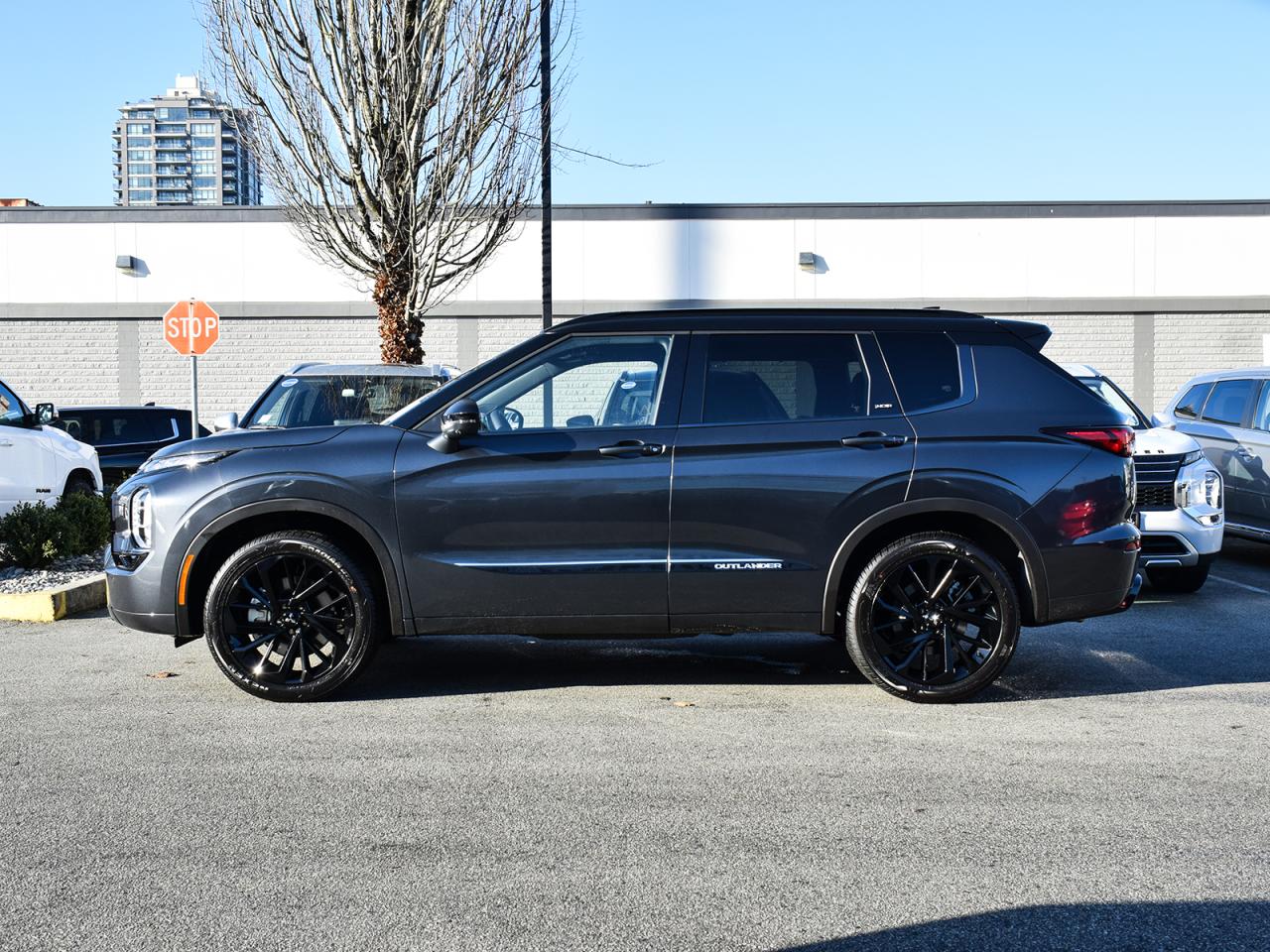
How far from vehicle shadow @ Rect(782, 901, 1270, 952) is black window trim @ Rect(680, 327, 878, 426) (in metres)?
2.95

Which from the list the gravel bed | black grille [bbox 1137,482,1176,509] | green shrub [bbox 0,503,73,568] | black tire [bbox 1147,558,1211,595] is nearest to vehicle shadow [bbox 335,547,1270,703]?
black grille [bbox 1137,482,1176,509]

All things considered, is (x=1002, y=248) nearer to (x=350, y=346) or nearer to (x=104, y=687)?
(x=350, y=346)

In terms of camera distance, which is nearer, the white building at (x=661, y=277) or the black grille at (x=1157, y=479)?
the black grille at (x=1157, y=479)

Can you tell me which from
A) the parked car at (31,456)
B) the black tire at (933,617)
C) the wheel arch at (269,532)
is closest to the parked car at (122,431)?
the parked car at (31,456)

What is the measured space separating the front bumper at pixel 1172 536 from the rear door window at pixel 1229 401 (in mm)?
2741

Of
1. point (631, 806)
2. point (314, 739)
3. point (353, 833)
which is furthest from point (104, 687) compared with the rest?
point (631, 806)

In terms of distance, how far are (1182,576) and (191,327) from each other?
11.2 metres

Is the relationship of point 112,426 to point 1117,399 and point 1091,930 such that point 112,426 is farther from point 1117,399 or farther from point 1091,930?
point 1091,930

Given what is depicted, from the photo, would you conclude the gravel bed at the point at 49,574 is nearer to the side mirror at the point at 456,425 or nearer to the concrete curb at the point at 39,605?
the concrete curb at the point at 39,605

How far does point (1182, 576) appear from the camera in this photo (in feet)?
32.1

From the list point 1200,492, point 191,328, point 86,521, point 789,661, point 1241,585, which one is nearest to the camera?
point 789,661

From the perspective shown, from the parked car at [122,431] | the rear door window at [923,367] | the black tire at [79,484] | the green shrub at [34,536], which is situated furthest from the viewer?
the parked car at [122,431]

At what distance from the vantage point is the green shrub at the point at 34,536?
32.1 ft

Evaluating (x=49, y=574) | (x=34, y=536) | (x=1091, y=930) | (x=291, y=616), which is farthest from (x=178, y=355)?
(x=1091, y=930)
